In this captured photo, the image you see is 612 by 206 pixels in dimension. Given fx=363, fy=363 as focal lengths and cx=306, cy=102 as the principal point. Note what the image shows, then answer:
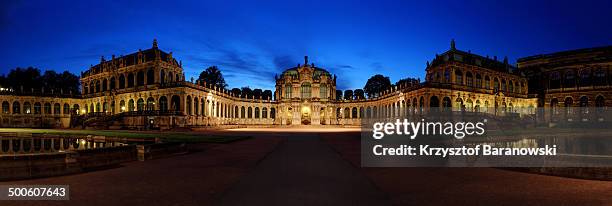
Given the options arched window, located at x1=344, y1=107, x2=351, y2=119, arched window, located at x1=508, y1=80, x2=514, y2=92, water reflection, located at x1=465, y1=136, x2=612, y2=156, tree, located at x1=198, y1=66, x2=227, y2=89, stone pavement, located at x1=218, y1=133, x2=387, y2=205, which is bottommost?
water reflection, located at x1=465, y1=136, x2=612, y2=156

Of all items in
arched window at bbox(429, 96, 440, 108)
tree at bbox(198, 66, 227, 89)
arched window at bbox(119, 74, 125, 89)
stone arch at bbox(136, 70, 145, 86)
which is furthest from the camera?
tree at bbox(198, 66, 227, 89)

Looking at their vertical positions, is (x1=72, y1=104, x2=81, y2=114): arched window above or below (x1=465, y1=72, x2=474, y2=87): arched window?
below

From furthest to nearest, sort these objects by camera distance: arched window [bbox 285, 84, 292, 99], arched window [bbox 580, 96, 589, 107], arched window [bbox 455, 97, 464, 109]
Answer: arched window [bbox 285, 84, 292, 99] < arched window [bbox 580, 96, 589, 107] < arched window [bbox 455, 97, 464, 109]

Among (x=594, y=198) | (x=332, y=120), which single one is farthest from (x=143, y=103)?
(x=594, y=198)

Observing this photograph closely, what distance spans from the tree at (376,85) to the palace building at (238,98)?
31631mm

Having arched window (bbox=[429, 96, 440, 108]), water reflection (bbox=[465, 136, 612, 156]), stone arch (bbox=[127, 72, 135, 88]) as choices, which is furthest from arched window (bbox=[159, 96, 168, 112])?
water reflection (bbox=[465, 136, 612, 156])

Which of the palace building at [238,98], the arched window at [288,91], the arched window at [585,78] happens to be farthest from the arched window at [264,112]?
the arched window at [585,78]

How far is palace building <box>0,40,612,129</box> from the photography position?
2447 inches

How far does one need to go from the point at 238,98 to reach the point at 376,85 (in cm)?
5315

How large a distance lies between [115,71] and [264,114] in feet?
117

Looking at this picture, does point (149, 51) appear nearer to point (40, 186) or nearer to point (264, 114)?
point (264, 114)

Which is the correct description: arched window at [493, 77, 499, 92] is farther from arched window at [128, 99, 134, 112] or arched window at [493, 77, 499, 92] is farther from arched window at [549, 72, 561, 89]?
arched window at [128, 99, 134, 112]

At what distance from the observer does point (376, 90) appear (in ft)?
396

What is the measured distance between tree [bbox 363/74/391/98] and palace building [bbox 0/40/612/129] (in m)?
31.6
